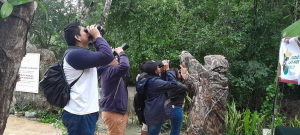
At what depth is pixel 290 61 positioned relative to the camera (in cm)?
355

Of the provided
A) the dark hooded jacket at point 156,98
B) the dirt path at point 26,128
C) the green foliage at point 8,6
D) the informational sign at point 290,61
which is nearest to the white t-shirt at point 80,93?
the green foliage at point 8,6

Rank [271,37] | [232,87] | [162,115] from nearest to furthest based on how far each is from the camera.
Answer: [162,115], [271,37], [232,87]

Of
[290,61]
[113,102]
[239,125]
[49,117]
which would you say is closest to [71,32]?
[113,102]

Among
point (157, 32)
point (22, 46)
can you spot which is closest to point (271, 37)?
point (157, 32)

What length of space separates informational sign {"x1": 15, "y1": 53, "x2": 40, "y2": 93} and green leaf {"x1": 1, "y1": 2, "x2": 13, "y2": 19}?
623 centimetres

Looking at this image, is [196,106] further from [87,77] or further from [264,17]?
[264,17]

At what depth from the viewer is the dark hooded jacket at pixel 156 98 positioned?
3432mm

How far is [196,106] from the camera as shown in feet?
12.8

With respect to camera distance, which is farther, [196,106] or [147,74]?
[196,106]

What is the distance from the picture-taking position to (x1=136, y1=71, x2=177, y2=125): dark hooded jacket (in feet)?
11.3

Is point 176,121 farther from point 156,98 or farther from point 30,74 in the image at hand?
point 30,74

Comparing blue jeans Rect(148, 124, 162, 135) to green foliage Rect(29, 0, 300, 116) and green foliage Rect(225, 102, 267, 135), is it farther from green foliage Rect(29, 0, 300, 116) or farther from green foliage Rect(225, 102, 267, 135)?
green foliage Rect(29, 0, 300, 116)

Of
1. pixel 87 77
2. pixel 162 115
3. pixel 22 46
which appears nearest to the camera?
pixel 22 46

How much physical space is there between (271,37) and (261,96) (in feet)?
5.73
